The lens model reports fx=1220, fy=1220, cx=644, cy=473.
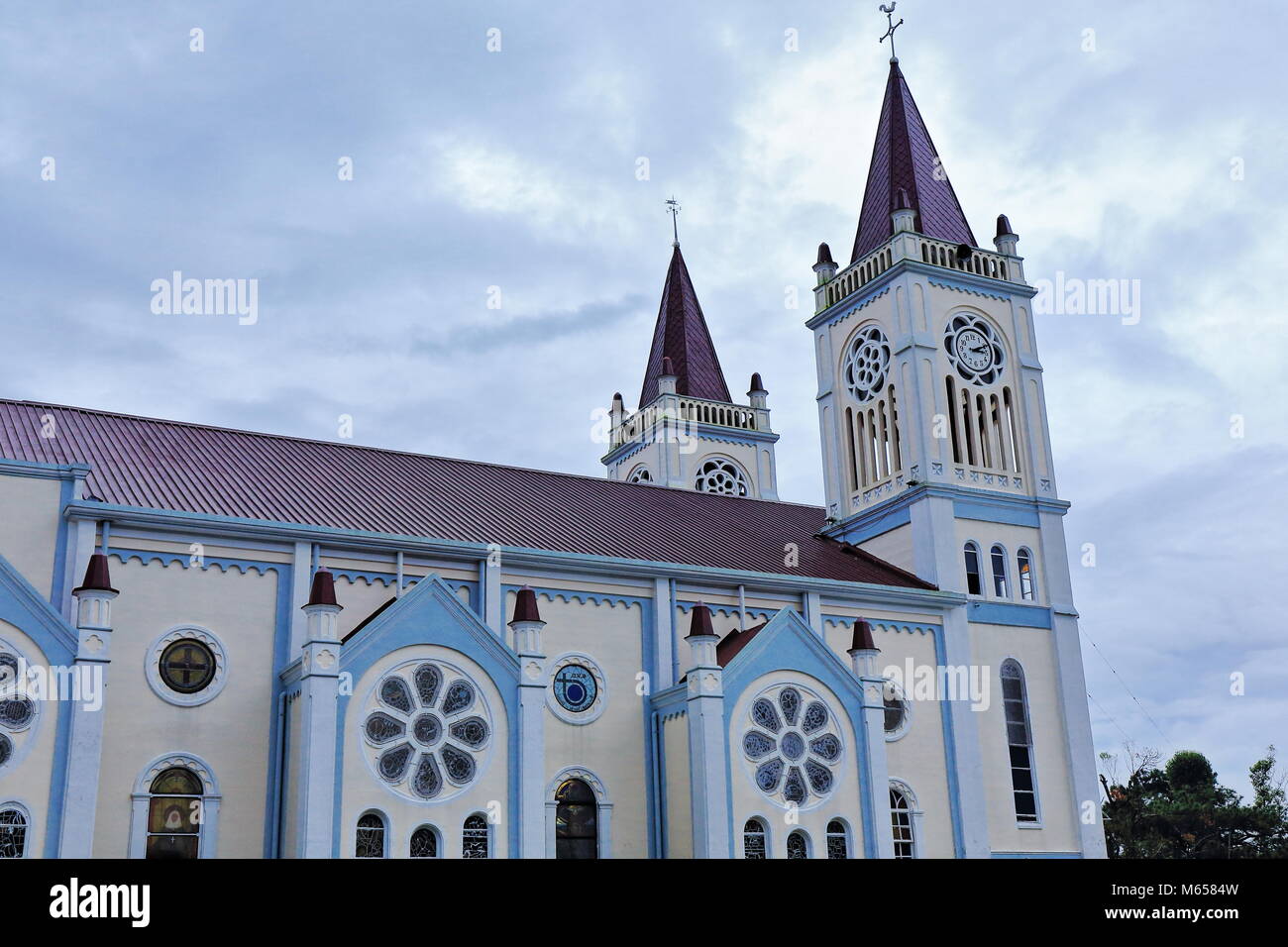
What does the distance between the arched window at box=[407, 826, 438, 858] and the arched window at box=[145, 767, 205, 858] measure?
4.47 m

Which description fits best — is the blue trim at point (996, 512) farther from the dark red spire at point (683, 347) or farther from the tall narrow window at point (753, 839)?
the dark red spire at point (683, 347)

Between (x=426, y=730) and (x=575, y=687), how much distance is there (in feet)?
17.8

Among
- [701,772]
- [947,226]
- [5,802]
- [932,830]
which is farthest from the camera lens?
[947,226]

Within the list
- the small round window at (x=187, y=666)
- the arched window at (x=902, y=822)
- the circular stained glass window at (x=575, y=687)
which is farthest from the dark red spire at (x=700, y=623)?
the small round window at (x=187, y=666)

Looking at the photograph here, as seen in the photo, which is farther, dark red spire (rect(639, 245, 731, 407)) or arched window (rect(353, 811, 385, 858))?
dark red spire (rect(639, 245, 731, 407))

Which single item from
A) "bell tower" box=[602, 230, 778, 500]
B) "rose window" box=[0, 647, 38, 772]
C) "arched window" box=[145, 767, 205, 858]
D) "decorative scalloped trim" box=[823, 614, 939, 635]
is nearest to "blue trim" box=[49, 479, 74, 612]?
"rose window" box=[0, 647, 38, 772]

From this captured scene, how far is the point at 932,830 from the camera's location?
34375 mm

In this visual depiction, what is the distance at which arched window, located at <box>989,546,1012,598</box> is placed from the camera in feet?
130

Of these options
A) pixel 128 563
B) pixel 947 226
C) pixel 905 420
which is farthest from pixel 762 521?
pixel 128 563

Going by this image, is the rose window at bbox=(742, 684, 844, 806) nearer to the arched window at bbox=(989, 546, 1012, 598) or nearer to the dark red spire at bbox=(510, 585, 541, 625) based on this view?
the dark red spire at bbox=(510, 585, 541, 625)

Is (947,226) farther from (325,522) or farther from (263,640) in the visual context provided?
(263,640)

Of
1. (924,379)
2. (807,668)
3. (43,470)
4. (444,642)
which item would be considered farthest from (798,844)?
(43,470)

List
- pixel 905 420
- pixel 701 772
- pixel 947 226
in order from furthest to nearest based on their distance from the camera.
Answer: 1. pixel 947 226
2. pixel 905 420
3. pixel 701 772
